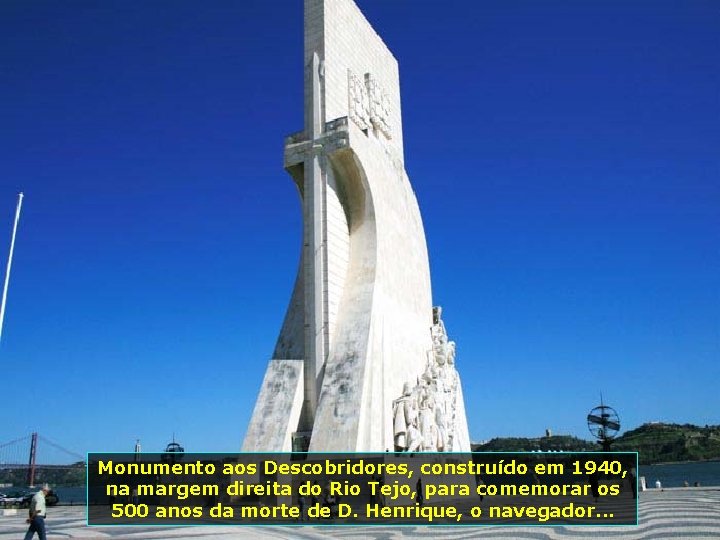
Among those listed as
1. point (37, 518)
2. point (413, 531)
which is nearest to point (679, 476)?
point (413, 531)

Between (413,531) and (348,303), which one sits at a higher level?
(348,303)

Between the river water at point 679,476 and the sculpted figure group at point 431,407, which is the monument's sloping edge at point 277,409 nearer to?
the sculpted figure group at point 431,407

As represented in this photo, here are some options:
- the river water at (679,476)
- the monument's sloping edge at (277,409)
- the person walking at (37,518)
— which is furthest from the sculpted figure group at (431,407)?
the person walking at (37,518)

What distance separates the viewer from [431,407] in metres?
15.0

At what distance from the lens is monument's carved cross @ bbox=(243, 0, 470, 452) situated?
13.2 m

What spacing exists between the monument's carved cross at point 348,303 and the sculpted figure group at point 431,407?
0.03 m

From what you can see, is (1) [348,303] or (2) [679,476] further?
(2) [679,476]

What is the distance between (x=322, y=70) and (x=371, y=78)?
2635 mm

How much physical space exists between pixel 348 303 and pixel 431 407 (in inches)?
119

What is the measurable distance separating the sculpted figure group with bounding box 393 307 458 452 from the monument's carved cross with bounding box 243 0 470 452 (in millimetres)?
28

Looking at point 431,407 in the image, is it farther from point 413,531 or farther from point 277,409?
point 413,531

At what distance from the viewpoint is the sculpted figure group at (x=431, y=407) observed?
1386cm

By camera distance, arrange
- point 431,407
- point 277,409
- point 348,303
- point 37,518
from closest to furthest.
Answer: point 37,518, point 277,409, point 348,303, point 431,407

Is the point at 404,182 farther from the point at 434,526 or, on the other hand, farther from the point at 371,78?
the point at 434,526
